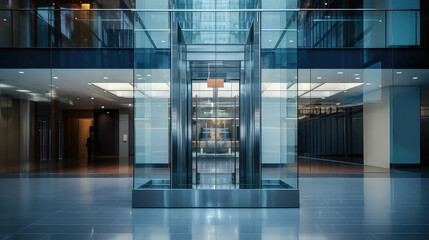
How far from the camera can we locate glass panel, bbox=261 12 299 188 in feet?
17.7

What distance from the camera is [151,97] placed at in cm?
552

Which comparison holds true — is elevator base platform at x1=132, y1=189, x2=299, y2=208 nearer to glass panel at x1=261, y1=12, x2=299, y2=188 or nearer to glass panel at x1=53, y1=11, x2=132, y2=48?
glass panel at x1=261, y1=12, x2=299, y2=188

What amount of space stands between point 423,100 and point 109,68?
14676 millimetres

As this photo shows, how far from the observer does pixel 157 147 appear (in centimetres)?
561

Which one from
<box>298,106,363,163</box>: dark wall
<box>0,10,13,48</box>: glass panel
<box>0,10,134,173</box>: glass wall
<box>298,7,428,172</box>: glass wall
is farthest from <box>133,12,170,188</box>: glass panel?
<box>298,106,363,163</box>: dark wall

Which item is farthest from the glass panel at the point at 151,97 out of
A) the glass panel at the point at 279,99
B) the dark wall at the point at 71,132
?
the dark wall at the point at 71,132

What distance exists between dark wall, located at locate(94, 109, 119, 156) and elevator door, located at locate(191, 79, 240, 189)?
12.8 meters

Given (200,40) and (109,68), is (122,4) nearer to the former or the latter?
(109,68)

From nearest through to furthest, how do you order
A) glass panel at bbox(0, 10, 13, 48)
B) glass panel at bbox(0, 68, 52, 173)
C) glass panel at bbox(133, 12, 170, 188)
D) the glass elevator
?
the glass elevator → glass panel at bbox(133, 12, 170, 188) → glass panel at bbox(0, 10, 13, 48) → glass panel at bbox(0, 68, 52, 173)

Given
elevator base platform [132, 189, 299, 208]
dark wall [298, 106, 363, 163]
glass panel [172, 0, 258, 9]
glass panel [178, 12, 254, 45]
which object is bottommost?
elevator base platform [132, 189, 299, 208]

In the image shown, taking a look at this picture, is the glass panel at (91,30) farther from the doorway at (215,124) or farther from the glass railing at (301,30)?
the doorway at (215,124)

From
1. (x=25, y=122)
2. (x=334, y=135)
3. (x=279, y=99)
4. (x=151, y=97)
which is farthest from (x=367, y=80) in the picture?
(x=25, y=122)

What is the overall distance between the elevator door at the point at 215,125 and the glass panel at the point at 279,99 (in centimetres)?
107

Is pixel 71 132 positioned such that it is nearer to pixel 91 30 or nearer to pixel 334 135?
pixel 91 30
